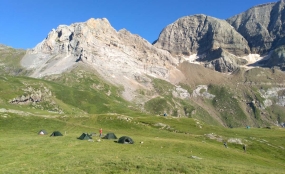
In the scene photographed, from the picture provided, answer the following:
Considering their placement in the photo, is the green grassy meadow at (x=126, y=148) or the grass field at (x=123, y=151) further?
the green grassy meadow at (x=126, y=148)

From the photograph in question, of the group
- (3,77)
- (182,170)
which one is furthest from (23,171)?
(3,77)

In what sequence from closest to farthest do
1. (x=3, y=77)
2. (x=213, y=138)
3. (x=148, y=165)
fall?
(x=148, y=165), (x=213, y=138), (x=3, y=77)

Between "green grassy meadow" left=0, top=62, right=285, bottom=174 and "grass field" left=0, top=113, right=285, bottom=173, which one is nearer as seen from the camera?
"grass field" left=0, top=113, right=285, bottom=173

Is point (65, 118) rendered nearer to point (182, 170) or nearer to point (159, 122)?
point (159, 122)

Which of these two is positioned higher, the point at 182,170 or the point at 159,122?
the point at 159,122

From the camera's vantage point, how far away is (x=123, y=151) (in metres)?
48.7

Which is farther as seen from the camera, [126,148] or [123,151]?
[126,148]

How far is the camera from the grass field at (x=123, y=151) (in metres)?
33.0

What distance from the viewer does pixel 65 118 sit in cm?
10225

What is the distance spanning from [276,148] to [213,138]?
776 inches

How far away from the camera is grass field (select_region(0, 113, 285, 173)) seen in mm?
32969

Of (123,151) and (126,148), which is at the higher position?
(126,148)

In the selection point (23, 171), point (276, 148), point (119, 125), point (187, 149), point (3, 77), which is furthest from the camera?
point (3, 77)

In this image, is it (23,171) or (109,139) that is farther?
(109,139)
